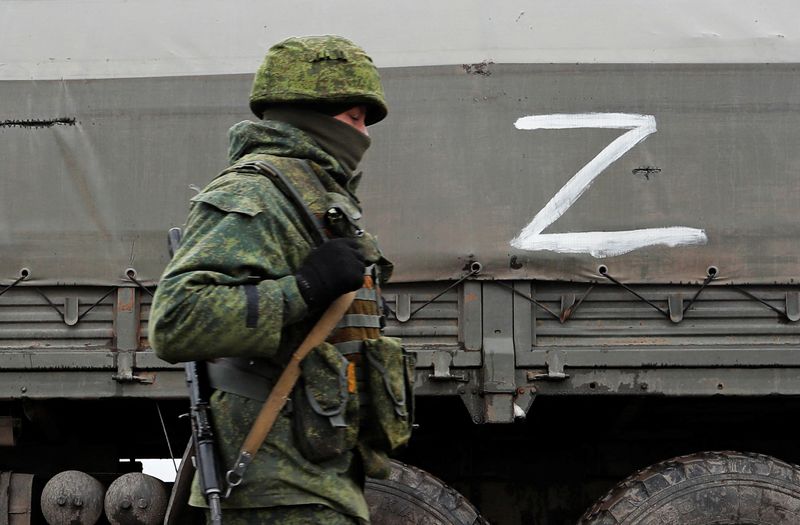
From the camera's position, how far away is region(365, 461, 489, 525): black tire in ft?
17.0

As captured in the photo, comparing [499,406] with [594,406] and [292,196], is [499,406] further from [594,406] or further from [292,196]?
[292,196]

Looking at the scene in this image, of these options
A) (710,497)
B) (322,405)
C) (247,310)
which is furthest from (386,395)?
(710,497)

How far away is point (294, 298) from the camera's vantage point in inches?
111

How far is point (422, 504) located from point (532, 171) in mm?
1377

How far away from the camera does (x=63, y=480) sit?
558 centimetres

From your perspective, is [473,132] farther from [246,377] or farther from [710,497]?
[246,377]

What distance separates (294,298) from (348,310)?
24 centimetres

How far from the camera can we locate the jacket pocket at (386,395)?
304 cm

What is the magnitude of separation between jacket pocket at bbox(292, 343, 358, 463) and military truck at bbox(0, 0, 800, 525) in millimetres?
2157

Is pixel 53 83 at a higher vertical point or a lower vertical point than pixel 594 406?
higher

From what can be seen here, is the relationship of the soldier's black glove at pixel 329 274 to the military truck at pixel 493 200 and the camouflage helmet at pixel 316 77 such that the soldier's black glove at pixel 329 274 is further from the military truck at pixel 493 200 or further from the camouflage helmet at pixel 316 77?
the military truck at pixel 493 200

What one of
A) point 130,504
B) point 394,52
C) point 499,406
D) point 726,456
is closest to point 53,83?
point 394,52

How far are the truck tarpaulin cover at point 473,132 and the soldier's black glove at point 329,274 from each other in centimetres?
231

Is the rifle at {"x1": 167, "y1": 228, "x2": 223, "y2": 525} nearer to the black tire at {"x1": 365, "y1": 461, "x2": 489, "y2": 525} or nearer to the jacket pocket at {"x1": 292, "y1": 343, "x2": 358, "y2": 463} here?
the jacket pocket at {"x1": 292, "y1": 343, "x2": 358, "y2": 463}
